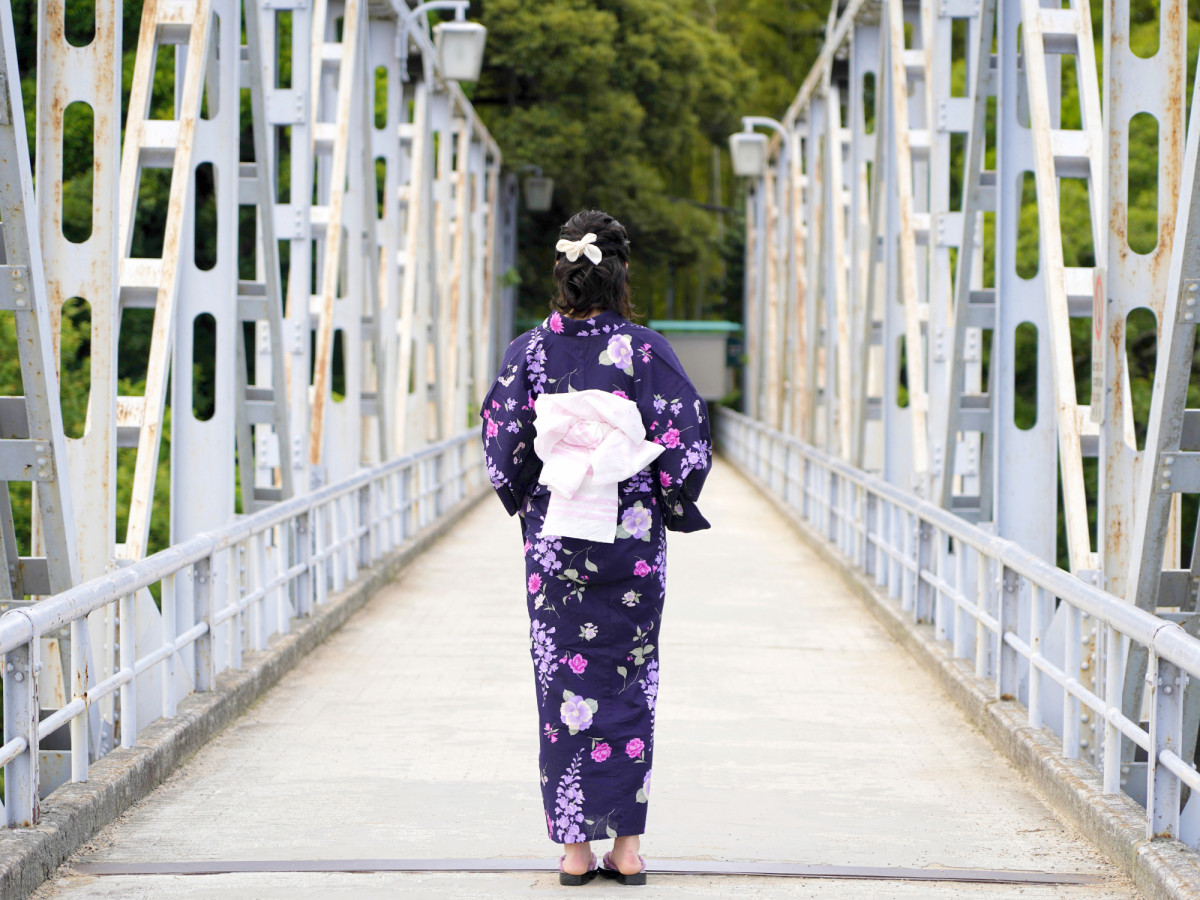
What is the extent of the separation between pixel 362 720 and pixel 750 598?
455 cm

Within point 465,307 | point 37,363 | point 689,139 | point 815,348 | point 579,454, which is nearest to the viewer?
point 579,454

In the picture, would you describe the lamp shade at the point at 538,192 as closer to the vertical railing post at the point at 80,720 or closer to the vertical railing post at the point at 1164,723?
the vertical railing post at the point at 80,720

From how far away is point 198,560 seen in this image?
6195 mm

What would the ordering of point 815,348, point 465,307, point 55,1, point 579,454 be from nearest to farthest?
point 579,454 → point 55,1 → point 815,348 → point 465,307

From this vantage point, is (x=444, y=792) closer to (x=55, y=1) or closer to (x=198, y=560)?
(x=198, y=560)

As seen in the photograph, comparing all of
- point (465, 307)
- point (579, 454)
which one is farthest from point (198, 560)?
point (465, 307)

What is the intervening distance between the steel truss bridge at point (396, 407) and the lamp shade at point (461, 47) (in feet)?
4.80

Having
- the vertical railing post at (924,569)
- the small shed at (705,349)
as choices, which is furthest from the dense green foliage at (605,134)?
the vertical railing post at (924,569)

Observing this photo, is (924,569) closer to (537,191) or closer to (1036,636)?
(1036,636)

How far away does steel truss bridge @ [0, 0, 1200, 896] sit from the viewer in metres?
5.06

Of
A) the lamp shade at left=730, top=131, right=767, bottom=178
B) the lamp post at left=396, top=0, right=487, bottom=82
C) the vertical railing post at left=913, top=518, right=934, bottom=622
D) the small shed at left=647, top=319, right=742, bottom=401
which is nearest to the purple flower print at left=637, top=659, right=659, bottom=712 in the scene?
the vertical railing post at left=913, top=518, right=934, bottom=622

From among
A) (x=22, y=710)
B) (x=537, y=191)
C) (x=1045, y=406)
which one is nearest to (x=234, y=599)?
(x=22, y=710)

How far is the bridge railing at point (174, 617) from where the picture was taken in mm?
4242

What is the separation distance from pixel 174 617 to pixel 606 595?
6.86 ft
